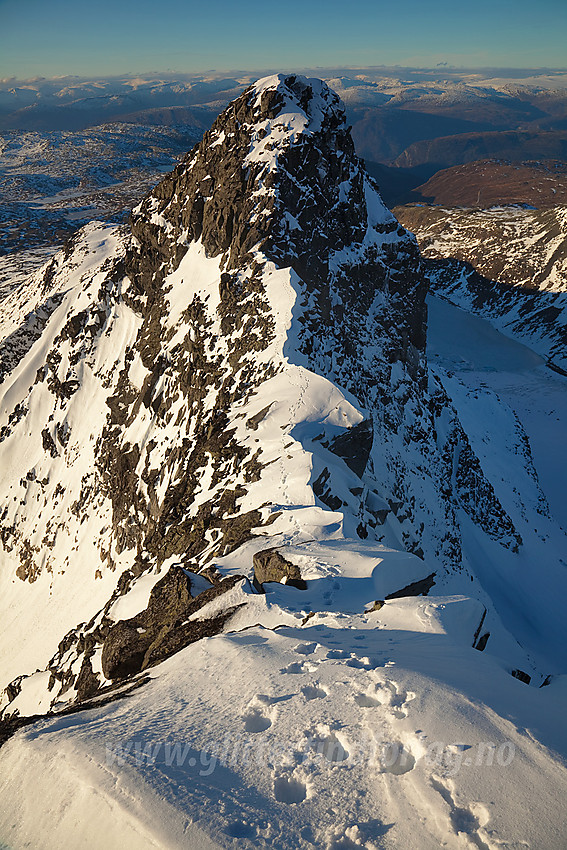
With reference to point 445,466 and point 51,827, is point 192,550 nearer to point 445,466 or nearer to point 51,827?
point 51,827

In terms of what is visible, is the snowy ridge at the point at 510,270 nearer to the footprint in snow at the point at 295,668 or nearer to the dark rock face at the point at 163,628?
the dark rock face at the point at 163,628

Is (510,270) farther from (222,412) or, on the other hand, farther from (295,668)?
(295,668)

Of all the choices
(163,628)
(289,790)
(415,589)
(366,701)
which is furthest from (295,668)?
(415,589)

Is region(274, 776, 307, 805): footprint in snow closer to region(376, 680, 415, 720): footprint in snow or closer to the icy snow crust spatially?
the icy snow crust

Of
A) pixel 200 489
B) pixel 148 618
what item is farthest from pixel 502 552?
pixel 148 618

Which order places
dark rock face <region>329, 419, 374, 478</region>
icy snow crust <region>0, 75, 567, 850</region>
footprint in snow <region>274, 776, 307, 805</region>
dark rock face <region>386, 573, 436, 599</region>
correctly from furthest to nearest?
dark rock face <region>329, 419, 374, 478</region> → dark rock face <region>386, 573, 436, 599</region> → footprint in snow <region>274, 776, 307, 805</region> → icy snow crust <region>0, 75, 567, 850</region>

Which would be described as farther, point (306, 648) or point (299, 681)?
point (306, 648)

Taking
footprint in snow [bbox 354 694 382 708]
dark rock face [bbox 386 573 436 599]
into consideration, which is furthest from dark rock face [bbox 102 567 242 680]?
footprint in snow [bbox 354 694 382 708]

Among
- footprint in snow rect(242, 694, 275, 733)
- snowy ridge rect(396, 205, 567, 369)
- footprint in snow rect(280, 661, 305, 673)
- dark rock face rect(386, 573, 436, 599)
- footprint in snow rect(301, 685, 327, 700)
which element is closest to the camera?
footprint in snow rect(242, 694, 275, 733)
